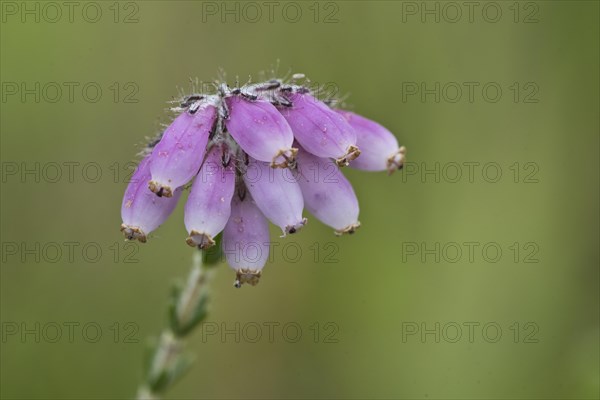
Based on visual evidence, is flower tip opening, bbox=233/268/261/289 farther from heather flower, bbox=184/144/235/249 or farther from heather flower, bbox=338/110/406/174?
heather flower, bbox=338/110/406/174

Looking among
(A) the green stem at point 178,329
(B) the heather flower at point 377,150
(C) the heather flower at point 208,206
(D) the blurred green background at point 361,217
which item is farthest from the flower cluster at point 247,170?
(D) the blurred green background at point 361,217

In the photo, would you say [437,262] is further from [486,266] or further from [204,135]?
[204,135]

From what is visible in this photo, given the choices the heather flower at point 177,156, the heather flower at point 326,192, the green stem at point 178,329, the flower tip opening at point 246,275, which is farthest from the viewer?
the green stem at point 178,329

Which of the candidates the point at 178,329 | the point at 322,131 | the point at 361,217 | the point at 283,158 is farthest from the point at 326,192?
the point at 361,217

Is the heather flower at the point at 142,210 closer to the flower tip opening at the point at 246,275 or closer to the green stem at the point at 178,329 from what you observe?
the flower tip opening at the point at 246,275

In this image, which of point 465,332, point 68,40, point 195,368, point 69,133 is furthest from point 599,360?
point 68,40

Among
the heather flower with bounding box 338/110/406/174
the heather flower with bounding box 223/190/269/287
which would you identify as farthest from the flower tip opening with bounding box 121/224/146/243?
the heather flower with bounding box 338/110/406/174

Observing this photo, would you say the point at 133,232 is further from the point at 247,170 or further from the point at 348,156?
the point at 348,156
